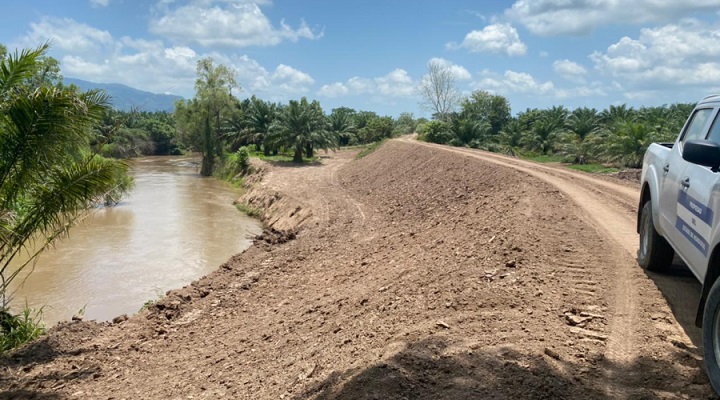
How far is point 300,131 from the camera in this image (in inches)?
1668

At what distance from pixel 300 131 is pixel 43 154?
1372 inches

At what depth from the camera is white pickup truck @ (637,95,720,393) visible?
11.7ft

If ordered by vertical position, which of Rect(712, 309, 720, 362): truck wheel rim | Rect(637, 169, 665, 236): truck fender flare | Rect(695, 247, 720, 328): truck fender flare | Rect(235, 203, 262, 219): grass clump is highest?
Rect(637, 169, 665, 236): truck fender flare

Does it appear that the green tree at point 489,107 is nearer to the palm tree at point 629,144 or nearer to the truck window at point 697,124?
the palm tree at point 629,144

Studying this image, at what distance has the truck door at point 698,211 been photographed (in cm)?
384

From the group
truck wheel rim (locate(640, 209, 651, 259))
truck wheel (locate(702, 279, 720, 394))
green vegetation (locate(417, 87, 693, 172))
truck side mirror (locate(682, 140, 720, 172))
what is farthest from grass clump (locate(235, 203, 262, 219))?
truck wheel (locate(702, 279, 720, 394))

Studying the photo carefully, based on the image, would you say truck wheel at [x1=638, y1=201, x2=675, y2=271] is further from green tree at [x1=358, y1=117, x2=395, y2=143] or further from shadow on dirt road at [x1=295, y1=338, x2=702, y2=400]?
green tree at [x1=358, y1=117, x2=395, y2=143]

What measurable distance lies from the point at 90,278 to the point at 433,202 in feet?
35.3

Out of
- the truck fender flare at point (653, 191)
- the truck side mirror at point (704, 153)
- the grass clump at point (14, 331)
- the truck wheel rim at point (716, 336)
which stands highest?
the truck side mirror at point (704, 153)

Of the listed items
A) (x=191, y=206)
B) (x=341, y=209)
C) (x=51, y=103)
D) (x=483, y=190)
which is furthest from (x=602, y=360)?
(x=191, y=206)

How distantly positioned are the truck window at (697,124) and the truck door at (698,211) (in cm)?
33

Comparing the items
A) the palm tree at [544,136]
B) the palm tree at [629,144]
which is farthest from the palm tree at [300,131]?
the palm tree at [629,144]

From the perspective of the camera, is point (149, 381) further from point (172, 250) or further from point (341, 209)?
point (341, 209)

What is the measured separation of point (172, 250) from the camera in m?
18.9
